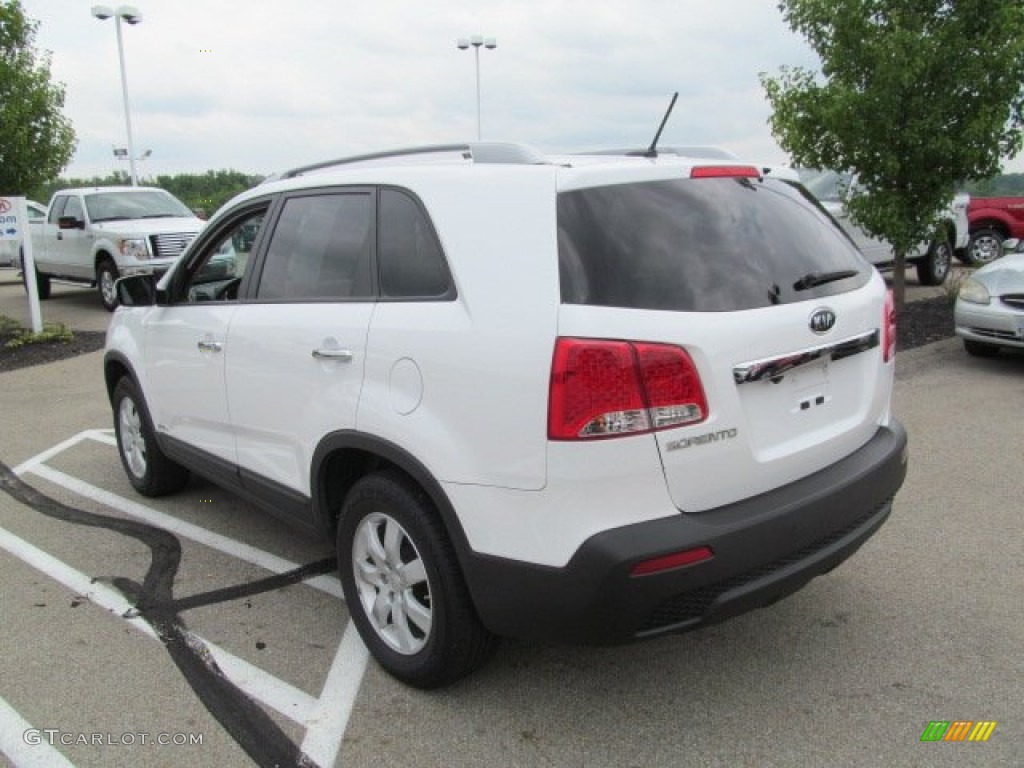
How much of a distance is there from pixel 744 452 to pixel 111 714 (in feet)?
7.53

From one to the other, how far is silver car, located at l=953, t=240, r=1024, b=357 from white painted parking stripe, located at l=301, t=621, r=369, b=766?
671 centimetres

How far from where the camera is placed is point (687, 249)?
2.59 m

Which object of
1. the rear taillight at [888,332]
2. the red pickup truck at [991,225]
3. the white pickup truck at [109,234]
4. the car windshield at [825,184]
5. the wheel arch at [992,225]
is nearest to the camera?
the rear taillight at [888,332]

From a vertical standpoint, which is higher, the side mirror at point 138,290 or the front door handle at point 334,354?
the side mirror at point 138,290

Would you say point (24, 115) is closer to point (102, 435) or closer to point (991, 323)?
point (102, 435)

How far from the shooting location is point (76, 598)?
384cm

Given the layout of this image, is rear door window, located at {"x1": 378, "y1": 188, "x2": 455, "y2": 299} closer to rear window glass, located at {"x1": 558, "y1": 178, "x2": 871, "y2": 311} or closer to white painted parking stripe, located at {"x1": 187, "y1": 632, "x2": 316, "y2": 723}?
rear window glass, located at {"x1": 558, "y1": 178, "x2": 871, "y2": 311}

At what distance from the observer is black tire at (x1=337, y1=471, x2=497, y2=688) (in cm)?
273

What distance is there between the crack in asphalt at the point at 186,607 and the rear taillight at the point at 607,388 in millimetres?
1369

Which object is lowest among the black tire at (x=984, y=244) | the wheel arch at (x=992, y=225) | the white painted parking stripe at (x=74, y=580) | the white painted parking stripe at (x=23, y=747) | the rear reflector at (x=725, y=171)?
the white painted parking stripe at (x=23, y=747)

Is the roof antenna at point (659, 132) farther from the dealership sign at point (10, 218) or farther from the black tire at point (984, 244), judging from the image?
the black tire at point (984, 244)

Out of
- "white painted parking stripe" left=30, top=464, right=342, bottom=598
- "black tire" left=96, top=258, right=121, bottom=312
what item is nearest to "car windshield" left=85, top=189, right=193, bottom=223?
"black tire" left=96, top=258, right=121, bottom=312

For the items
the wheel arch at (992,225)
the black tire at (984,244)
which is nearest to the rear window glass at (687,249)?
the wheel arch at (992,225)

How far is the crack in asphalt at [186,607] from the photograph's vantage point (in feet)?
9.14
